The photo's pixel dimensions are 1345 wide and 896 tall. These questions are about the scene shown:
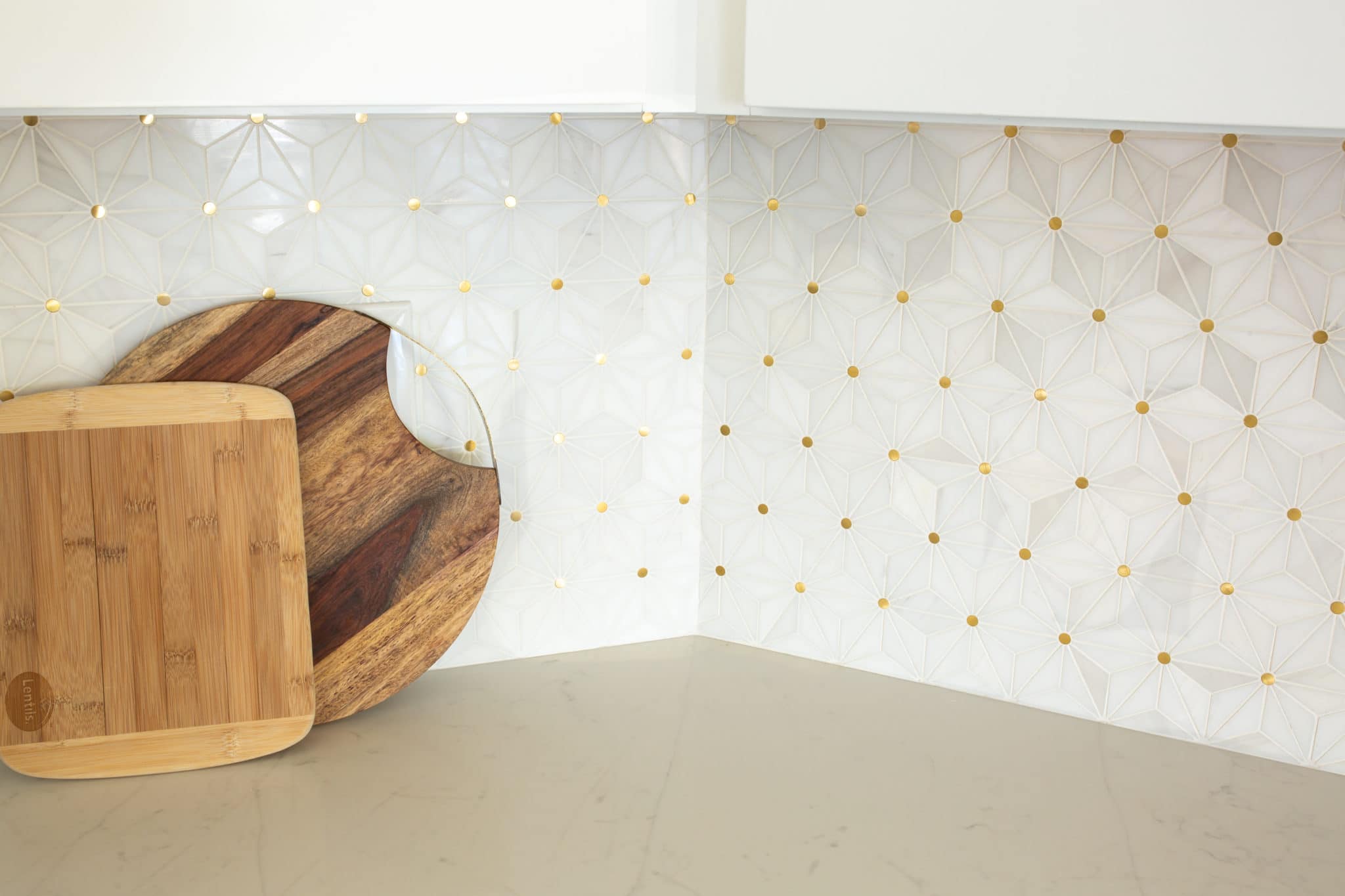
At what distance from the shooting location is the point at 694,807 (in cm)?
91

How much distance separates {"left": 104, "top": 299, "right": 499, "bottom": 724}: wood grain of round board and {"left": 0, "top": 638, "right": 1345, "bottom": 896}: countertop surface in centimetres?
7

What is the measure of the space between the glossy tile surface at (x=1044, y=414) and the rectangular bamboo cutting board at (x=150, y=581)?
42cm

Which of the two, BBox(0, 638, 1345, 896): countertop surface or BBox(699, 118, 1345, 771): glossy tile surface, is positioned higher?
BBox(699, 118, 1345, 771): glossy tile surface

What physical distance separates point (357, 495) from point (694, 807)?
14.9 inches

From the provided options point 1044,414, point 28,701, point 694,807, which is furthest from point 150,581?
point 1044,414

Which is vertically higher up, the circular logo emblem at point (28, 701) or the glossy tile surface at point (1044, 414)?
the glossy tile surface at point (1044, 414)

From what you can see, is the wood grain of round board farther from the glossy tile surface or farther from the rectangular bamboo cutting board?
the glossy tile surface

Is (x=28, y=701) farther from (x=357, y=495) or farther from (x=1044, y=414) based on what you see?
(x=1044, y=414)

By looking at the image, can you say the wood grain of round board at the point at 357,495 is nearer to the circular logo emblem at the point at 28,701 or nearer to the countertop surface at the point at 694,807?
the countertop surface at the point at 694,807

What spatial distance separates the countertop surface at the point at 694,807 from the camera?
0.83 metres

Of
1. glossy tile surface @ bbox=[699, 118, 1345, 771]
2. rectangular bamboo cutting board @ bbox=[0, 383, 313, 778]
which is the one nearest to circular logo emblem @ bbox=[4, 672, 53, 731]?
rectangular bamboo cutting board @ bbox=[0, 383, 313, 778]

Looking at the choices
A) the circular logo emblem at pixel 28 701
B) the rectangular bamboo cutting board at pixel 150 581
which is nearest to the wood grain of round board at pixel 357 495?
the rectangular bamboo cutting board at pixel 150 581

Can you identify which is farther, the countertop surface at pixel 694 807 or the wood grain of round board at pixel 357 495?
→ the wood grain of round board at pixel 357 495

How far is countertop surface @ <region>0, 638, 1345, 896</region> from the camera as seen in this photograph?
83 cm
